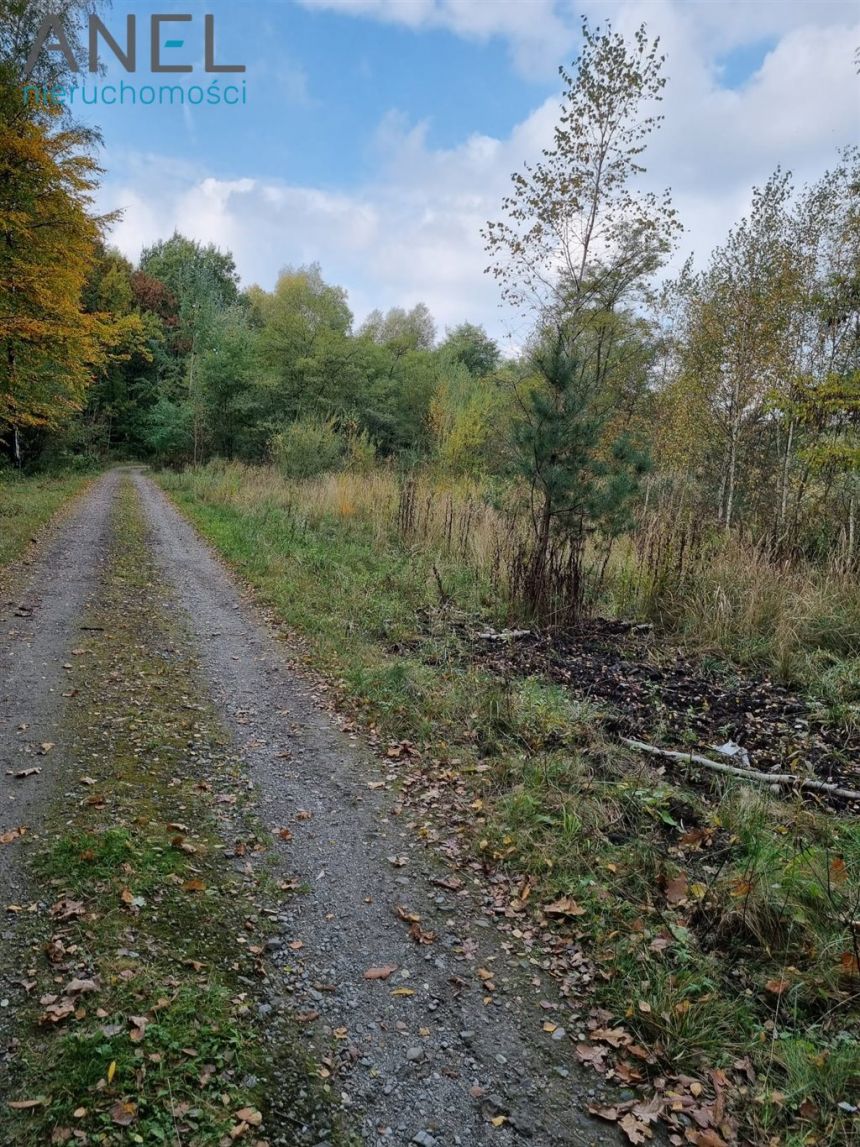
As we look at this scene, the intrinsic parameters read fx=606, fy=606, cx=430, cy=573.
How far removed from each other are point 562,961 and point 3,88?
49.0 ft

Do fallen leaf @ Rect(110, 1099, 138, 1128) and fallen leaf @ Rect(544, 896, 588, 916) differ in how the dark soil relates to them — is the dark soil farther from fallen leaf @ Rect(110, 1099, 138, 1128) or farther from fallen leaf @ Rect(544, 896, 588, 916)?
fallen leaf @ Rect(110, 1099, 138, 1128)

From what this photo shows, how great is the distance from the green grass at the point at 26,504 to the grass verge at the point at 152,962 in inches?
254

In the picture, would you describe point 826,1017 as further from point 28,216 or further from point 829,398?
point 28,216

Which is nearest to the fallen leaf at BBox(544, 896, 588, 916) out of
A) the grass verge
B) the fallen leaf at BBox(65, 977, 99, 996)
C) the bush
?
the grass verge

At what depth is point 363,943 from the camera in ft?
8.69

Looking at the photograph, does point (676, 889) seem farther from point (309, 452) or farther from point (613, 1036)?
point (309, 452)

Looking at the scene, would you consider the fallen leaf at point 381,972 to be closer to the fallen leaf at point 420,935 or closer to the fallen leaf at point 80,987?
the fallen leaf at point 420,935

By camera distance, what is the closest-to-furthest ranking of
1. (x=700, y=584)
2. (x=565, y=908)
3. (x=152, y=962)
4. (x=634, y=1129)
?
(x=634, y=1129) < (x=152, y=962) < (x=565, y=908) < (x=700, y=584)

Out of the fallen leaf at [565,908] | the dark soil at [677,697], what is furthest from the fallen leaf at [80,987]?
the dark soil at [677,697]

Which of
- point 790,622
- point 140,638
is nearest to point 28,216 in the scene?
point 140,638

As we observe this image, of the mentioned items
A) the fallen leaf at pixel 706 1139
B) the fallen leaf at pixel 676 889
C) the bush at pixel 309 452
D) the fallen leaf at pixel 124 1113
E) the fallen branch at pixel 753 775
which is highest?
the bush at pixel 309 452

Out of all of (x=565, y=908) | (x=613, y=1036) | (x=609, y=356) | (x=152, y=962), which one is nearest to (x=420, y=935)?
(x=565, y=908)

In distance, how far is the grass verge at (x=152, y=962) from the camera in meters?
1.86

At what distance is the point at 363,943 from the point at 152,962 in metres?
0.85
